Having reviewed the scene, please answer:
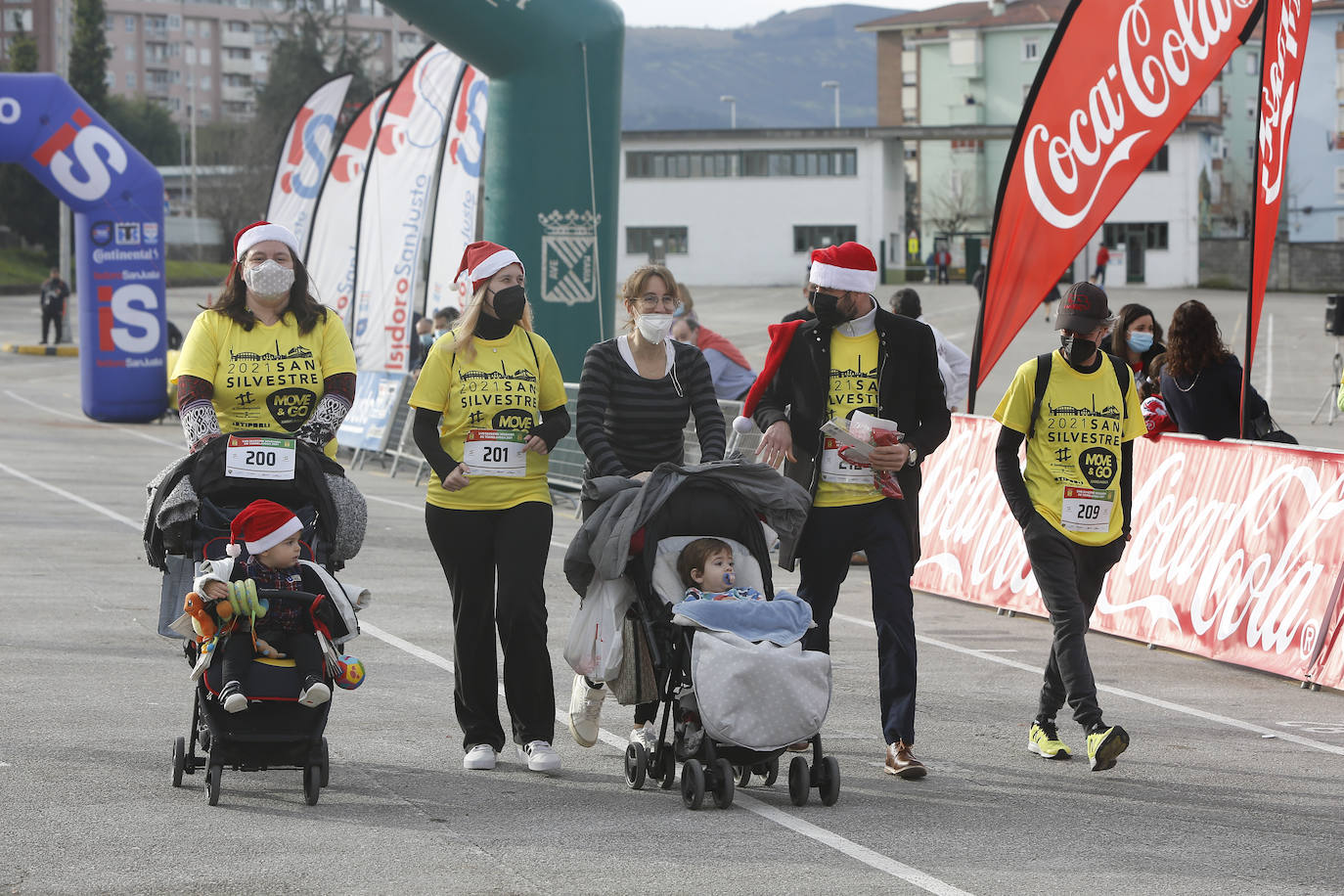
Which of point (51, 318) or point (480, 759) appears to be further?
point (51, 318)

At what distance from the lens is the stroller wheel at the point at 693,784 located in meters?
6.25

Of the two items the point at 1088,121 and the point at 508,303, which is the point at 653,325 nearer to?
the point at 508,303

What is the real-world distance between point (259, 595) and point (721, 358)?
30.4 feet

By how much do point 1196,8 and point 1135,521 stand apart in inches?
130

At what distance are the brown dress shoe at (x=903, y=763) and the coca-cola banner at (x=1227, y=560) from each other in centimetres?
334

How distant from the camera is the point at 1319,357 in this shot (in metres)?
37.9

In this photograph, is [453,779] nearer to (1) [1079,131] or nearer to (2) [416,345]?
(1) [1079,131]

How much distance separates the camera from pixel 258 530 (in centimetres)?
631

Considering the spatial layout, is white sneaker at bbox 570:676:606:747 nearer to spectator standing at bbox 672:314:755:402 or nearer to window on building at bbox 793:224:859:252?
spectator standing at bbox 672:314:755:402

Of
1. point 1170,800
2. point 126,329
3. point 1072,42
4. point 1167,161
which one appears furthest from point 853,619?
point 1167,161

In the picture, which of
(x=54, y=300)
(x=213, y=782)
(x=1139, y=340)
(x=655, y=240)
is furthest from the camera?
(x=655, y=240)

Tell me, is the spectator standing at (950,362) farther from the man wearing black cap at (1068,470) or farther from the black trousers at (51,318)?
the black trousers at (51,318)

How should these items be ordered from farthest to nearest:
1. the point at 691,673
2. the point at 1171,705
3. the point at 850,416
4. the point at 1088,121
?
the point at 1088,121, the point at 1171,705, the point at 850,416, the point at 691,673

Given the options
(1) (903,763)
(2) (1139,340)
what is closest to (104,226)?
(2) (1139,340)
